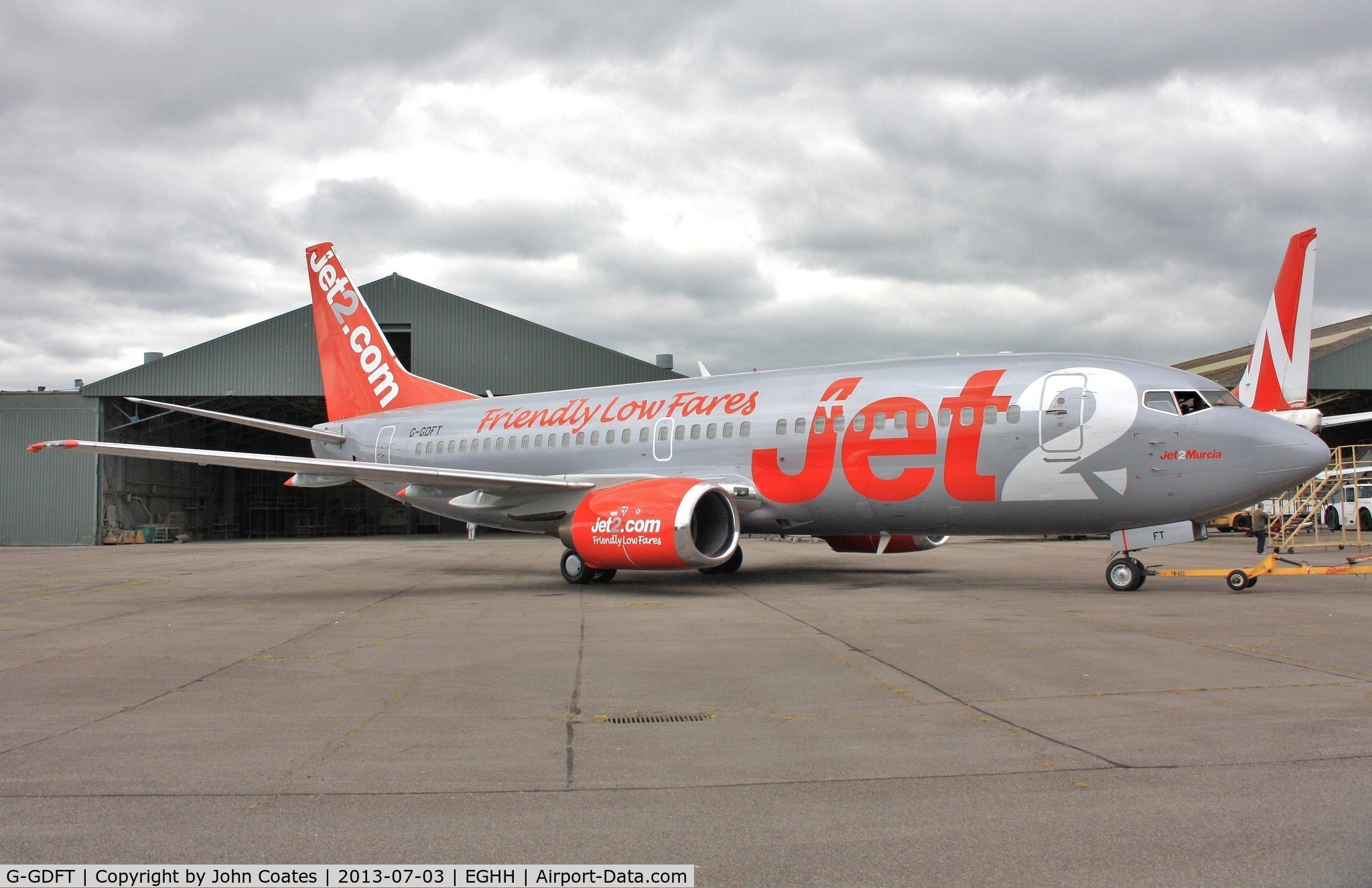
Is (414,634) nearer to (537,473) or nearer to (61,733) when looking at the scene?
(61,733)

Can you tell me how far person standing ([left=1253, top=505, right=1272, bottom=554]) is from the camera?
20.6 m

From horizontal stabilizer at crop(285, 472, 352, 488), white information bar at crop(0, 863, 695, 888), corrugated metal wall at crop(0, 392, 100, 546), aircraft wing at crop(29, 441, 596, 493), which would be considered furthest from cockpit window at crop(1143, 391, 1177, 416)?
corrugated metal wall at crop(0, 392, 100, 546)

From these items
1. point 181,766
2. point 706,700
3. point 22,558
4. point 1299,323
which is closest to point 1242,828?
point 706,700

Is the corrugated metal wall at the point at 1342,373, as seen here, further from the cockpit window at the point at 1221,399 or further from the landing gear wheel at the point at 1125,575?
the landing gear wheel at the point at 1125,575

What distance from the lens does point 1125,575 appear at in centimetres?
1304

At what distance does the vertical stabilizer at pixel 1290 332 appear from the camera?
21.5 meters

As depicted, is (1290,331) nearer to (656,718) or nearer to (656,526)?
(656,526)

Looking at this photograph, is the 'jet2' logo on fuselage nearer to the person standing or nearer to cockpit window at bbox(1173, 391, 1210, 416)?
cockpit window at bbox(1173, 391, 1210, 416)

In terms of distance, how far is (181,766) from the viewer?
4.74 meters

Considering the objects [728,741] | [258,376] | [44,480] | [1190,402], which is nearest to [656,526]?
[1190,402]

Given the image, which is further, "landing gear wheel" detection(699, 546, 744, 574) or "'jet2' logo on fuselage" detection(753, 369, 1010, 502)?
"landing gear wheel" detection(699, 546, 744, 574)

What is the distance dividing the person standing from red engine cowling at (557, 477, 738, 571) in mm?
13011

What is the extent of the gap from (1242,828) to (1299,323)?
2198cm

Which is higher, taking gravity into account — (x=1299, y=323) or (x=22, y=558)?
(x=1299, y=323)
